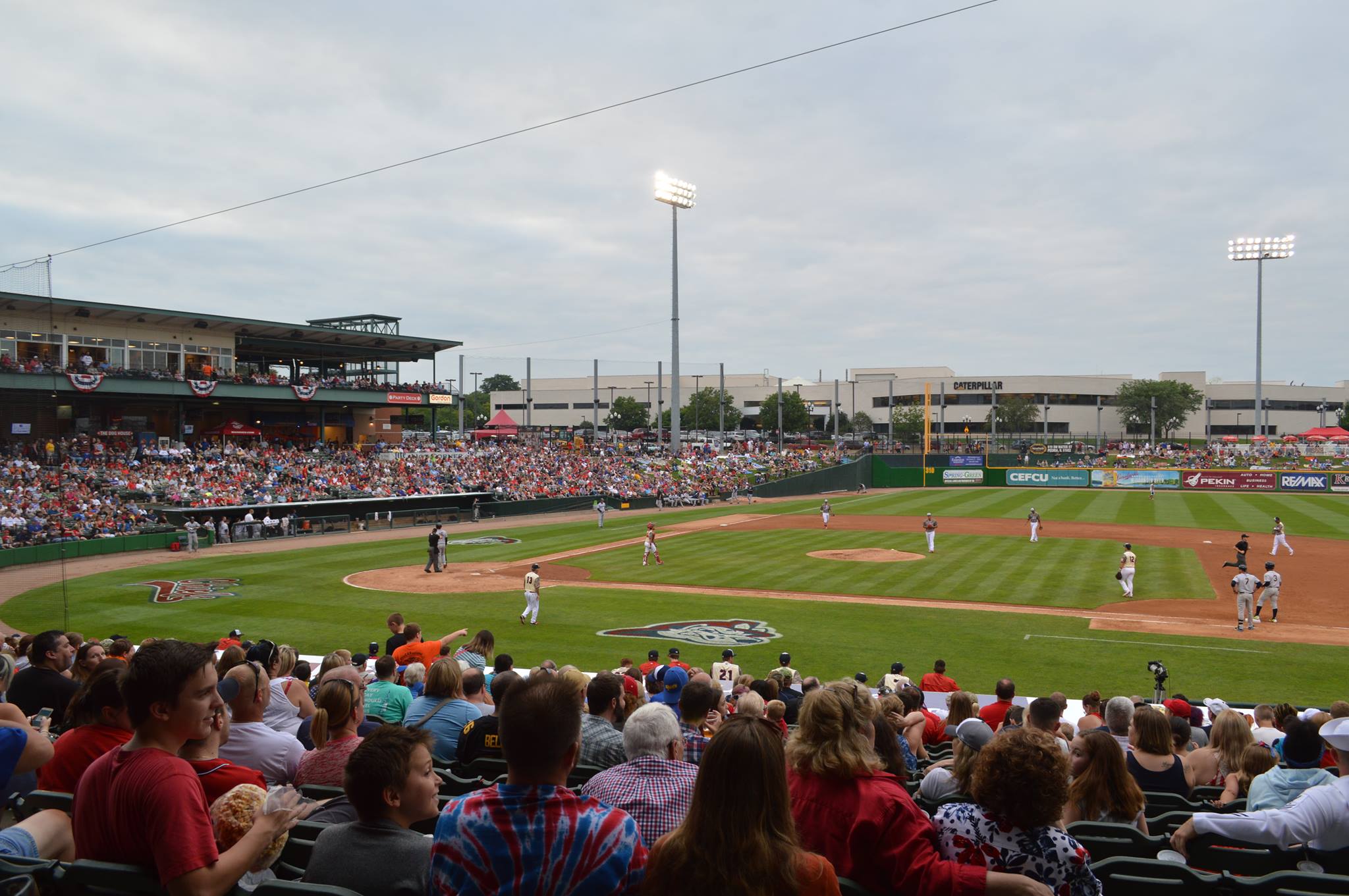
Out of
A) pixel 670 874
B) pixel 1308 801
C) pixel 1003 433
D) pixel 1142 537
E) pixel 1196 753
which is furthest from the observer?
pixel 1003 433

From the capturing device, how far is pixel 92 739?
4.71 m

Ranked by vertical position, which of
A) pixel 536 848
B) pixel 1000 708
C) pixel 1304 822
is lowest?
pixel 1000 708

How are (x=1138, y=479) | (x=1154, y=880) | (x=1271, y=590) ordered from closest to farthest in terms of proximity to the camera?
1. (x=1154, y=880)
2. (x=1271, y=590)
3. (x=1138, y=479)

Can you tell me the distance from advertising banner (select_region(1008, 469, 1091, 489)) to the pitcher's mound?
35.9 meters

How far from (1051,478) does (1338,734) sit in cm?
6417

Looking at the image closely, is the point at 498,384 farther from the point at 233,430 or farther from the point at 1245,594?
the point at 1245,594

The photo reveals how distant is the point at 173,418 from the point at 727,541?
116 ft

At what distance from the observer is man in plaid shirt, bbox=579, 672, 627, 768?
598cm

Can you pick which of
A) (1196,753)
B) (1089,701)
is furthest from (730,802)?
(1089,701)

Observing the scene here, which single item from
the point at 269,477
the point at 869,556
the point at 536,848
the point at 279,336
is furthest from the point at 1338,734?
the point at 279,336

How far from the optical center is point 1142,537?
117ft

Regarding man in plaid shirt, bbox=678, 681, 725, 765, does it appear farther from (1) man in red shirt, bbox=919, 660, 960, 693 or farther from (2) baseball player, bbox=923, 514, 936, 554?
(2) baseball player, bbox=923, 514, 936, 554

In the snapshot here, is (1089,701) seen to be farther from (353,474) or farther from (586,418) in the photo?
(586,418)

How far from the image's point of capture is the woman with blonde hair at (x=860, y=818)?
10.9 feet
